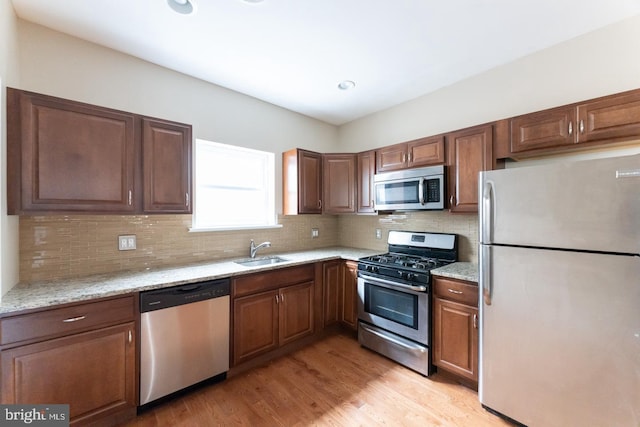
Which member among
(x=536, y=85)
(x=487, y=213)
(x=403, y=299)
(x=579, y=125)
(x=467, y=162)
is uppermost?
(x=536, y=85)

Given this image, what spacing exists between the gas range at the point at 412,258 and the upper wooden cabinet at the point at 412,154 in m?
0.81

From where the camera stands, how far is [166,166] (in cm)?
215

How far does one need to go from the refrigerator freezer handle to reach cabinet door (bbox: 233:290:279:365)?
5.76 feet

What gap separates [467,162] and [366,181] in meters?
1.14

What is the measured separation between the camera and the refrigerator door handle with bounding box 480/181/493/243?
5.95ft

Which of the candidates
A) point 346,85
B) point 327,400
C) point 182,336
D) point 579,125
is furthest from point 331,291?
point 579,125

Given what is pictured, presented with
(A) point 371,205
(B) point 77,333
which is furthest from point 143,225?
(A) point 371,205

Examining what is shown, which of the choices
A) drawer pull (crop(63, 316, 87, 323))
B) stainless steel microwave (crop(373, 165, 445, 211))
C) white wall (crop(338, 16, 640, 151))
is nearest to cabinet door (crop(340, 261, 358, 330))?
stainless steel microwave (crop(373, 165, 445, 211))

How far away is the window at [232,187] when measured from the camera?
277cm

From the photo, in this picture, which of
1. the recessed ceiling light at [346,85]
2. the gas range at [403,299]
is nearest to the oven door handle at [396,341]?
the gas range at [403,299]

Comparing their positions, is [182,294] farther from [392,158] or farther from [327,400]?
[392,158]

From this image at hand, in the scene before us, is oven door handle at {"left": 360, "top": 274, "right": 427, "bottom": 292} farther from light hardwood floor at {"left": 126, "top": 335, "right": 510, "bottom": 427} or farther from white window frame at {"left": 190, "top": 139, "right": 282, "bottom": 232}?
white window frame at {"left": 190, "top": 139, "right": 282, "bottom": 232}

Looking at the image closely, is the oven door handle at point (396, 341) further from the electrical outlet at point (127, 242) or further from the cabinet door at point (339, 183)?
the electrical outlet at point (127, 242)

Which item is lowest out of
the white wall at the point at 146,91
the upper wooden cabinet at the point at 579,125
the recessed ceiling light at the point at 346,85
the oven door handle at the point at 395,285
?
the oven door handle at the point at 395,285
